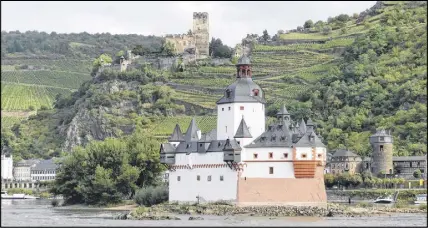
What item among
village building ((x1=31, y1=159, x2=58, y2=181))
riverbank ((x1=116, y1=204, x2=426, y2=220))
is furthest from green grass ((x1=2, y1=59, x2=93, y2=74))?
riverbank ((x1=116, y1=204, x2=426, y2=220))

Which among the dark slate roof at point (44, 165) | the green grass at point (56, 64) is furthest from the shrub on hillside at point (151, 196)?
the green grass at point (56, 64)

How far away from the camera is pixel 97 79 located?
15325 cm

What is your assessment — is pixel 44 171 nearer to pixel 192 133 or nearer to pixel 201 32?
pixel 201 32

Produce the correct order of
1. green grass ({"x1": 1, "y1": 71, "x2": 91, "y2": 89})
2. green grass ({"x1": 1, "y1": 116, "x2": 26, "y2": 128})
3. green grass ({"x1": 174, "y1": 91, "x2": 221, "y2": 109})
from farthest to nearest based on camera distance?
green grass ({"x1": 1, "y1": 71, "x2": 91, "y2": 89}) < green grass ({"x1": 1, "y1": 116, "x2": 26, "y2": 128}) < green grass ({"x1": 174, "y1": 91, "x2": 221, "y2": 109})

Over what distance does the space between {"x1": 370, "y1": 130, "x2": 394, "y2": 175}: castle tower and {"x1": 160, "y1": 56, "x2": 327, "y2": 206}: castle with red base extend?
24.1 m

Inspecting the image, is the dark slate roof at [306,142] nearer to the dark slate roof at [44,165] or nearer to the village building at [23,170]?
the dark slate roof at [44,165]

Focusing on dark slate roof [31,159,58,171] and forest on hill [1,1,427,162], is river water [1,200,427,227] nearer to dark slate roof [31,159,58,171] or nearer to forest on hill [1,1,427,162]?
forest on hill [1,1,427,162]

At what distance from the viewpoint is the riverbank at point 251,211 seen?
71.4 meters

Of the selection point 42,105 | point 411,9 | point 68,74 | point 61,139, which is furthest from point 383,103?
point 68,74

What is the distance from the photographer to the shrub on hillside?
82.8 meters

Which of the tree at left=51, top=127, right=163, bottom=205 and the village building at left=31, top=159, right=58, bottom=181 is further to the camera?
the village building at left=31, top=159, right=58, bottom=181

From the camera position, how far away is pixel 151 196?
273ft

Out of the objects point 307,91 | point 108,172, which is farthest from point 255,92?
point 307,91

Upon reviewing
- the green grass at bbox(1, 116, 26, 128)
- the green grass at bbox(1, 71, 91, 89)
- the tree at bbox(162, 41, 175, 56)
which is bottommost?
the green grass at bbox(1, 116, 26, 128)
